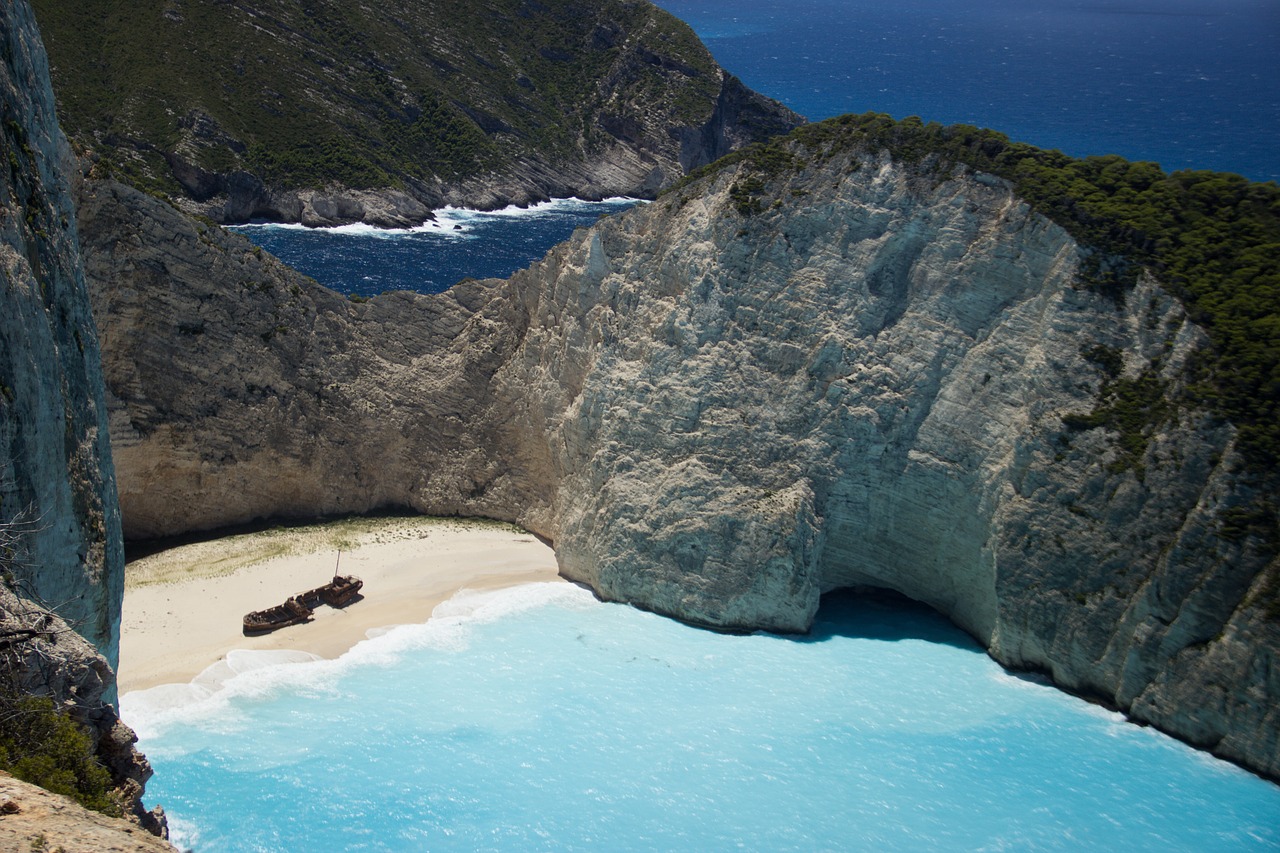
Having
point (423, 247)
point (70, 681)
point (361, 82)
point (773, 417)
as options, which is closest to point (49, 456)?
point (70, 681)

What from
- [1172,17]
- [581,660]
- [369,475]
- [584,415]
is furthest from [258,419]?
[1172,17]

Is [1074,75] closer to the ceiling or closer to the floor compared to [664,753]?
closer to the ceiling

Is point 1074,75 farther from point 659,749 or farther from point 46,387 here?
point 46,387

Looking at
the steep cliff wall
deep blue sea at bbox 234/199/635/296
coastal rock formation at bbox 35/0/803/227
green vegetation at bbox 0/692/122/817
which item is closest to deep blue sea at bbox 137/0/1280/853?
the steep cliff wall

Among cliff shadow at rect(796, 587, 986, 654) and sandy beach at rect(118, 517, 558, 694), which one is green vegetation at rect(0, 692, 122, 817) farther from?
cliff shadow at rect(796, 587, 986, 654)

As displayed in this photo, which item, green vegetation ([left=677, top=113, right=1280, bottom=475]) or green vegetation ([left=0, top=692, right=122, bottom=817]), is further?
green vegetation ([left=677, top=113, right=1280, bottom=475])

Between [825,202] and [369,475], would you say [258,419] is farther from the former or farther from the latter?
[825,202]

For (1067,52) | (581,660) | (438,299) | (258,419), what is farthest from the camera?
(1067,52)
